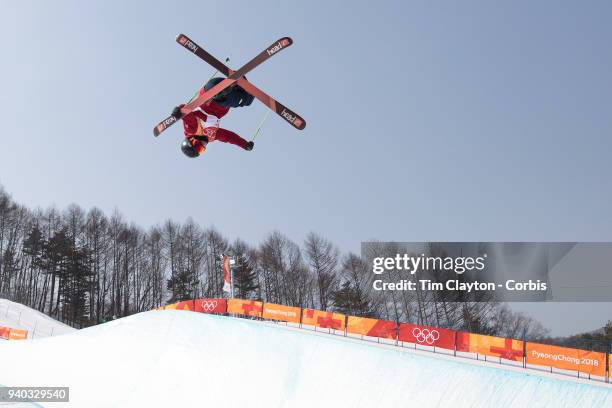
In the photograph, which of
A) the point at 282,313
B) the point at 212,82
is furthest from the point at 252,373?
the point at 212,82

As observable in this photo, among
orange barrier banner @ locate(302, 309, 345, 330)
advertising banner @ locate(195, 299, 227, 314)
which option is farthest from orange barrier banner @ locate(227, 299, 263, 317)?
orange barrier banner @ locate(302, 309, 345, 330)

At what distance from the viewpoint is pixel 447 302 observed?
43438mm

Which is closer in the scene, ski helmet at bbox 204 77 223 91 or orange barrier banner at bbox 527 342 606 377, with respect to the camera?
ski helmet at bbox 204 77 223 91

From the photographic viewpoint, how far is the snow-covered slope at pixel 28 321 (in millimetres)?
42334

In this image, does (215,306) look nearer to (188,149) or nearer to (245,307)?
(245,307)

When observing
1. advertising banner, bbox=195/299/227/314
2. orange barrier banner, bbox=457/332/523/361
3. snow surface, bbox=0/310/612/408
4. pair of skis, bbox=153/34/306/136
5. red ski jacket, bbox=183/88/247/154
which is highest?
pair of skis, bbox=153/34/306/136

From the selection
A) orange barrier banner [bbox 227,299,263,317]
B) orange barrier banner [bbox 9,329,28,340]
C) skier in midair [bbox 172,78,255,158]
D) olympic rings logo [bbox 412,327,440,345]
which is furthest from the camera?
orange barrier banner [bbox 9,329,28,340]

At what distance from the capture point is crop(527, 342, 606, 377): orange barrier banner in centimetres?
1630

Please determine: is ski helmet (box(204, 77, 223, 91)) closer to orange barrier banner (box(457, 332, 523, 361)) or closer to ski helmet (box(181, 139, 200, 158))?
ski helmet (box(181, 139, 200, 158))

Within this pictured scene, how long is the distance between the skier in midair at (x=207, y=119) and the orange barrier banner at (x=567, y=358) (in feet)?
46.8

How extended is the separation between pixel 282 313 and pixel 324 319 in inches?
108

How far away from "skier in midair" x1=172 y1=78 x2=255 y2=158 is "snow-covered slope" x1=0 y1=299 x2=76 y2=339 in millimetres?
39351

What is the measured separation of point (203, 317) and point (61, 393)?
632cm

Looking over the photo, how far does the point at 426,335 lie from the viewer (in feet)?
69.4
